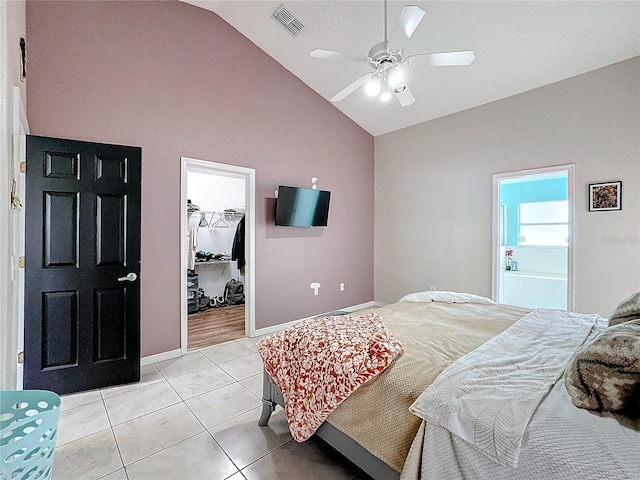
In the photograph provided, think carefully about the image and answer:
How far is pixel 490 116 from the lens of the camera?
13.3 feet

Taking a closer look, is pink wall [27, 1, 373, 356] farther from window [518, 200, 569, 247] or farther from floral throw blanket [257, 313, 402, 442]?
window [518, 200, 569, 247]

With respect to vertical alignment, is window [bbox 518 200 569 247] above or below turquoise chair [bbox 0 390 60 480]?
above

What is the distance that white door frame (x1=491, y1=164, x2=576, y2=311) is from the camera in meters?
3.46

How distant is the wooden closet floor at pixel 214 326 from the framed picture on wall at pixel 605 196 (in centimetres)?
434

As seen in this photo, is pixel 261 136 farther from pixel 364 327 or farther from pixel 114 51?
pixel 364 327

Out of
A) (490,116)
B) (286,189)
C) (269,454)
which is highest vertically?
(490,116)

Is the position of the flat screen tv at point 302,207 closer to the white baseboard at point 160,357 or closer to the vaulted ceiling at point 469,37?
the vaulted ceiling at point 469,37

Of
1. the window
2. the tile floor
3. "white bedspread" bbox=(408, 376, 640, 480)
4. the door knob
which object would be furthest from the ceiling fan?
the window

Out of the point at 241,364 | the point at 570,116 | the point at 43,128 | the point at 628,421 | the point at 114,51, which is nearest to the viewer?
the point at 628,421

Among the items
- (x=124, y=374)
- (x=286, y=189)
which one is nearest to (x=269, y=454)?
(x=124, y=374)

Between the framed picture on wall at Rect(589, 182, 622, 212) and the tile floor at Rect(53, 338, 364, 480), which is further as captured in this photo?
the framed picture on wall at Rect(589, 182, 622, 212)

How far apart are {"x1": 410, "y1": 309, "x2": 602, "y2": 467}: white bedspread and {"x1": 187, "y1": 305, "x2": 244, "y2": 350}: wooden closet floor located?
9.94 feet

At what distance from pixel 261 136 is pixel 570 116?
3614mm

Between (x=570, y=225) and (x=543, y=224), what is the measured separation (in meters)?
1.77
